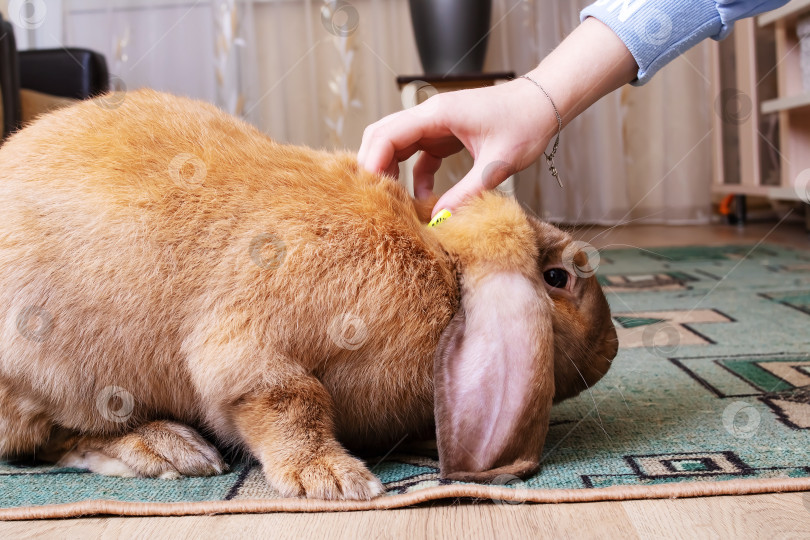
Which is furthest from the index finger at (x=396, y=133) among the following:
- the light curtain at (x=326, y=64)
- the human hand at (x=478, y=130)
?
the light curtain at (x=326, y=64)

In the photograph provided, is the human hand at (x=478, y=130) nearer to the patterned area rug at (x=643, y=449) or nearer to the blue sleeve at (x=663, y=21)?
the blue sleeve at (x=663, y=21)

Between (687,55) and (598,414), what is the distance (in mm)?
3586

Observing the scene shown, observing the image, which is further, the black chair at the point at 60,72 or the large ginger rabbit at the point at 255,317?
the black chair at the point at 60,72

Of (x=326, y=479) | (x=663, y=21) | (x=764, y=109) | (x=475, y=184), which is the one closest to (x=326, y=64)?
(x=764, y=109)

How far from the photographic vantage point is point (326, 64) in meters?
4.27

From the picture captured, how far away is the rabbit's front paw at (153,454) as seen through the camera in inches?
40.3

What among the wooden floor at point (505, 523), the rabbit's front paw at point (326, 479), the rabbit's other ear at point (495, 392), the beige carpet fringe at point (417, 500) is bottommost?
the wooden floor at point (505, 523)

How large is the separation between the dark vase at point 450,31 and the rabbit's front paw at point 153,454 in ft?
8.90

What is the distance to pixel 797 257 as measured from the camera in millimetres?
2971

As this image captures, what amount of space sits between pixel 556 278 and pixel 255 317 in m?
0.43

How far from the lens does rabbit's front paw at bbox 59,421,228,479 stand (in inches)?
40.3

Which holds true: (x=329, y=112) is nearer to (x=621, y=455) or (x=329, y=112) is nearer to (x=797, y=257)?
(x=797, y=257)

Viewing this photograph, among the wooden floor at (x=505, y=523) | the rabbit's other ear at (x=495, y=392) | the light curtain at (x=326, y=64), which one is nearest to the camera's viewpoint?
the wooden floor at (x=505, y=523)

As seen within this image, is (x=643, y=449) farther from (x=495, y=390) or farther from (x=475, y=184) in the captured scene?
(x=475, y=184)
